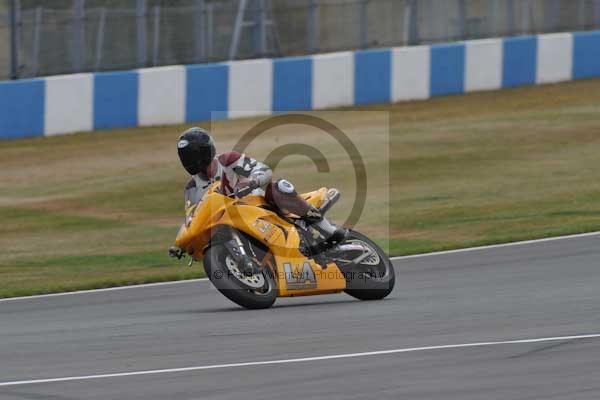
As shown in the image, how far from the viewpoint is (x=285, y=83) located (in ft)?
75.1

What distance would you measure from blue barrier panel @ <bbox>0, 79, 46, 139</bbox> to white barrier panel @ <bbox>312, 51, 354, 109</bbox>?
17.3 ft

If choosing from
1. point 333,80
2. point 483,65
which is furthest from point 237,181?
point 483,65

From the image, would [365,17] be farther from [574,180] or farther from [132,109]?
[574,180]

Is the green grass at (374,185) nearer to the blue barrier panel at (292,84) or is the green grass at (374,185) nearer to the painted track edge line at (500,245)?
the painted track edge line at (500,245)

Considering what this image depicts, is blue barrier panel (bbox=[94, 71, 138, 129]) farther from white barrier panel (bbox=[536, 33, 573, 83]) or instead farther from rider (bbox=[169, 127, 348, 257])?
rider (bbox=[169, 127, 348, 257])

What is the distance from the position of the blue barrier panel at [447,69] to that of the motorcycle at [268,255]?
1550cm

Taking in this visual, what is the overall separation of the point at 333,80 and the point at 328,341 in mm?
15769

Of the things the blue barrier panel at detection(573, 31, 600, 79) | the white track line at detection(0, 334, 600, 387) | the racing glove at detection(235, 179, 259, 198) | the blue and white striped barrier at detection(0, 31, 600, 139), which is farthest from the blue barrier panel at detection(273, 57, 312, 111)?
the white track line at detection(0, 334, 600, 387)

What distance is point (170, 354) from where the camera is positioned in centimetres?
796

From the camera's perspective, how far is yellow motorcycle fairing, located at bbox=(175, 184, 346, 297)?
30.7 ft

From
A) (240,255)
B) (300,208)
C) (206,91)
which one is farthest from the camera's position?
(206,91)

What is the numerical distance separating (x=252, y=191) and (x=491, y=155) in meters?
10.6

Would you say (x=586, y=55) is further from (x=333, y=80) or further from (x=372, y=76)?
(x=333, y=80)

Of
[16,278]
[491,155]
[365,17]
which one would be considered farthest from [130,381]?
[365,17]
